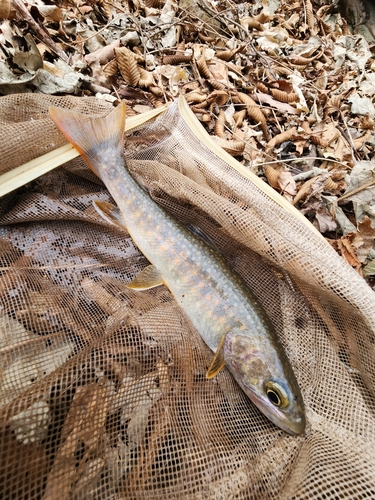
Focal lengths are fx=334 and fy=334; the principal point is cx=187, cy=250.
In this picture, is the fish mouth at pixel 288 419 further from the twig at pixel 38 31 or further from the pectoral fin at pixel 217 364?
the twig at pixel 38 31

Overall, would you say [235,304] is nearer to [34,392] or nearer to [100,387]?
[100,387]

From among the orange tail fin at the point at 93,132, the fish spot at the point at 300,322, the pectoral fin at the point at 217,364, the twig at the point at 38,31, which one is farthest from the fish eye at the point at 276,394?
the twig at the point at 38,31

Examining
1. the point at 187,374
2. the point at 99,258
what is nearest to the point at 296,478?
the point at 187,374

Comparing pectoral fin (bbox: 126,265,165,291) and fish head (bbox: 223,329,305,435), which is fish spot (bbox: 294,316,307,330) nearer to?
fish head (bbox: 223,329,305,435)

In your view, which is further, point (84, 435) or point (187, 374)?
point (187, 374)

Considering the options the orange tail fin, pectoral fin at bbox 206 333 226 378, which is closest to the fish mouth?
pectoral fin at bbox 206 333 226 378

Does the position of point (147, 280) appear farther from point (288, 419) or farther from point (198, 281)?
point (288, 419)

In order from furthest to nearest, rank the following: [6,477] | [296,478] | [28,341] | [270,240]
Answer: [270,240], [28,341], [296,478], [6,477]
